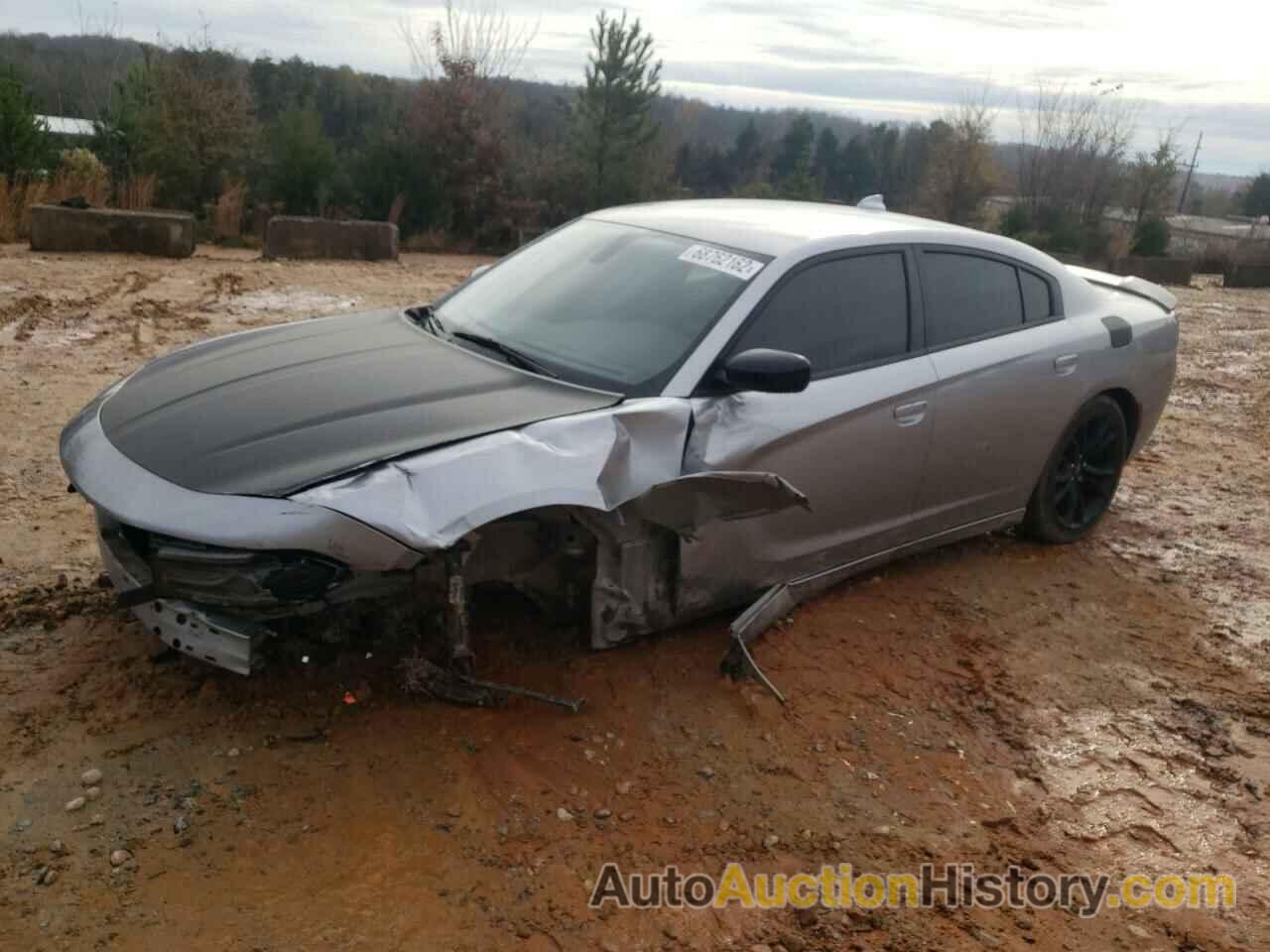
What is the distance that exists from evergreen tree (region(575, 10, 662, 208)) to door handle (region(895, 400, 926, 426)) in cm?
2214

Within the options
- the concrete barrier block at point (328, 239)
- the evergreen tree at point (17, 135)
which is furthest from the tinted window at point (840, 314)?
the evergreen tree at point (17, 135)

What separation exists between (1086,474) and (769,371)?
2.52 metres

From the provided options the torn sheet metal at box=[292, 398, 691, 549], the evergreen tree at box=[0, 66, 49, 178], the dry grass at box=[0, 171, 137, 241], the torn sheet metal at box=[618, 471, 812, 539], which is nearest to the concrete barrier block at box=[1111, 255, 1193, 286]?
the dry grass at box=[0, 171, 137, 241]

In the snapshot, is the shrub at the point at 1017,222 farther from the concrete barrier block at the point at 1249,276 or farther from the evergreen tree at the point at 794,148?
the evergreen tree at the point at 794,148

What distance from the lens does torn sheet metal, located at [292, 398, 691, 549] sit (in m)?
2.88

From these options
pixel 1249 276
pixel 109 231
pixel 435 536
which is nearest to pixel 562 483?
pixel 435 536

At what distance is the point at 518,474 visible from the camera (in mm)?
3092

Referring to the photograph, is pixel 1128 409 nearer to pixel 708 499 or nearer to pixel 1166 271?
pixel 708 499

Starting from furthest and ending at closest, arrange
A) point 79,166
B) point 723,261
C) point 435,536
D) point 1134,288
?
point 79,166, point 1134,288, point 723,261, point 435,536

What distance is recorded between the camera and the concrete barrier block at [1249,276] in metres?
19.8

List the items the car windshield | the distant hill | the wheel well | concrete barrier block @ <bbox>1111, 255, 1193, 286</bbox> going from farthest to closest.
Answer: the distant hill
concrete barrier block @ <bbox>1111, 255, 1193, 286</bbox>
the wheel well
the car windshield

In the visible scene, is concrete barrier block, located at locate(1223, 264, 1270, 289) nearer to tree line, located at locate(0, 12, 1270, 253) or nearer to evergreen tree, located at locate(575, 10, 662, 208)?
tree line, located at locate(0, 12, 1270, 253)

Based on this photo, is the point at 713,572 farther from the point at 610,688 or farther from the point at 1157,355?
the point at 1157,355

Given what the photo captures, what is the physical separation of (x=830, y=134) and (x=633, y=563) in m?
48.9
